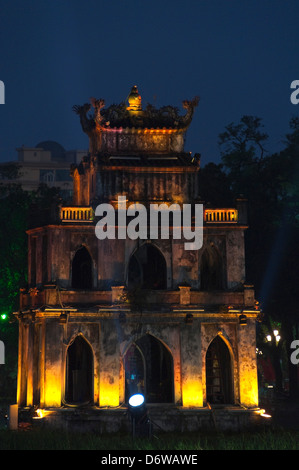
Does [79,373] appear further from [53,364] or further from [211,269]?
[211,269]

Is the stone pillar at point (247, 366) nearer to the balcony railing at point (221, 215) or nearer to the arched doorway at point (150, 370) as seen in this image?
the arched doorway at point (150, 370)

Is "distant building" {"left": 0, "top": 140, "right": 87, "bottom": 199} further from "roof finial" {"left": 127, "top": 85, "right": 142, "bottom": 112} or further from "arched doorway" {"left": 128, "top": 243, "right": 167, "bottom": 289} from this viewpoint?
"arched doorway" {"left": 128, "top": 243, "right": 167, "bottom": 289}

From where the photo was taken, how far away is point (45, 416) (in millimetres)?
33562

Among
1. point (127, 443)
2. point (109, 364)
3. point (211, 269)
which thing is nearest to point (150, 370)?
point (109, 364)

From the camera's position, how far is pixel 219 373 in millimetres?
35719

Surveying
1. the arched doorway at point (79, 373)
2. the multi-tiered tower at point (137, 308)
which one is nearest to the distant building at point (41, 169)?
the multi-tiered tower at point (137, 308)

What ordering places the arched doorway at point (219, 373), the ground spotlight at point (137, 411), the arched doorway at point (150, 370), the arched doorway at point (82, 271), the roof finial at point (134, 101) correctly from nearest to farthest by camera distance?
the ground spotlight at point (137, 411) < the arched doorway at point (150, 370) < the arched doorway at point (219, 373) < the arched doorway at point (82, 271) < the roof finial at point (134, 101)

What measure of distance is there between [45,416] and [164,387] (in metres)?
4.44

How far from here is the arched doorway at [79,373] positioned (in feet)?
114

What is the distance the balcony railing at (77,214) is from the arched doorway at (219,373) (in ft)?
20.9

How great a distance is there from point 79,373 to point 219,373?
16.5 feet

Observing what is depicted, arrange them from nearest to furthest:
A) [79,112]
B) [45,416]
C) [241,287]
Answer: [45,416] < [241,287] < [79,112]
